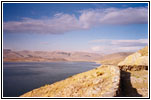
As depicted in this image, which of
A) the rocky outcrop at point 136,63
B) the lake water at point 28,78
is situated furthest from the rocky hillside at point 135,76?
the lake water at point 28,78

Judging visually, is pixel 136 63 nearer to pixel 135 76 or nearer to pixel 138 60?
pixel 138 60

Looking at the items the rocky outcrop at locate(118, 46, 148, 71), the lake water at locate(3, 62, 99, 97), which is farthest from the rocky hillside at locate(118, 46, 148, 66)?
the lake water at locate(3, 62, 99, 97)

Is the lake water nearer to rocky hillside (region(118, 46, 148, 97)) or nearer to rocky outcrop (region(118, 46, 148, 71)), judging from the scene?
rocky outcrop (region(118, 46, 148, 71))

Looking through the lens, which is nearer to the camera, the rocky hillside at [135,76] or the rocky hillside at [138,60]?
the rocky hillside at [135,76]

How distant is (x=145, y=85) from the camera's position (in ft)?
38.4

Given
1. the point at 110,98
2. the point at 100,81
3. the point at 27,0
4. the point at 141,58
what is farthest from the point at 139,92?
the point at 27,0

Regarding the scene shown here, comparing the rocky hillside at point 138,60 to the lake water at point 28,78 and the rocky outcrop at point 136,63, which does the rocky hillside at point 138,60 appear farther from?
the lake water at point 28,78

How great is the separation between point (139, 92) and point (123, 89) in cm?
98

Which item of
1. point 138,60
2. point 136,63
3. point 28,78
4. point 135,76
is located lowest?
point 28,78

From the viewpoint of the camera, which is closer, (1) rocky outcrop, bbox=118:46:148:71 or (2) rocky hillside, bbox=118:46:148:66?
(1) rocky outcrop, bbox=118:46:148:71

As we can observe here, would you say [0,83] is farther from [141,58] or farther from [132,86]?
[141,58]

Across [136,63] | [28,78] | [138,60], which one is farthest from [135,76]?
[28,78]

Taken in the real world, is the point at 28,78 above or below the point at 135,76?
below

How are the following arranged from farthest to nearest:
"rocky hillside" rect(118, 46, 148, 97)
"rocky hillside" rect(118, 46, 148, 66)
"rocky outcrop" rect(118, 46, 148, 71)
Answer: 1. "rocky hillside" rect(118, 46, 148, 66)
2. "rocky outcrop" rect(118, 46, 148, 71)
3. "rocky hillside" rect(118, 46, 148, 97)
